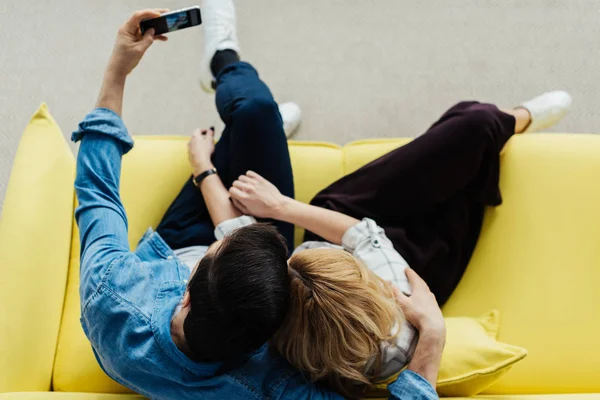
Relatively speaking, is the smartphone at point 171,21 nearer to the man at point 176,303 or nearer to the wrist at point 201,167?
the man at point 176,303

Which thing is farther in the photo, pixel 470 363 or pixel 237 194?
pixel 237 194

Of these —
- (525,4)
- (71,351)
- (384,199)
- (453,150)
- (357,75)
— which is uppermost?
(525,4)

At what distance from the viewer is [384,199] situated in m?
1.38

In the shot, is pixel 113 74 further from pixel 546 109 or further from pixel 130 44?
pixel 546 109

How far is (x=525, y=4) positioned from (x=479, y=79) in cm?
32

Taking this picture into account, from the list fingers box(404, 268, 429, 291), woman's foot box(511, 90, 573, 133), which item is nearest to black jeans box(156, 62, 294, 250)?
fingers box(404, 268, 429, 291)

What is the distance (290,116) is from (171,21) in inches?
28.0

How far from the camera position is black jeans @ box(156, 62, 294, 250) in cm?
136

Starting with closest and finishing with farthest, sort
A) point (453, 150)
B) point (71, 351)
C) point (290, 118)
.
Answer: point (71, 351), point (453, 150), point (290, 118)

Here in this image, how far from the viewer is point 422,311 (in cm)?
106

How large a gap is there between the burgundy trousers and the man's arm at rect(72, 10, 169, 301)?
537 millimetres

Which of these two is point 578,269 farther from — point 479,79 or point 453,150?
point 479,79

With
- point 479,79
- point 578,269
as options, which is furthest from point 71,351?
point 479,79

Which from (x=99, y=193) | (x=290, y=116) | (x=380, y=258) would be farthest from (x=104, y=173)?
(x=290, y=116)
